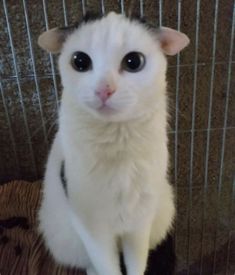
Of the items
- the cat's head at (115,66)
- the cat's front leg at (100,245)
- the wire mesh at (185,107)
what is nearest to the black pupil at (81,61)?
the cat's head at (115,66)

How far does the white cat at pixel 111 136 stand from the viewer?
56cm

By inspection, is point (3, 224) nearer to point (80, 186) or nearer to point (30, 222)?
point (30, 222)

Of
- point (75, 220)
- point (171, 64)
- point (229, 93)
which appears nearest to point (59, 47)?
point (75, 220)

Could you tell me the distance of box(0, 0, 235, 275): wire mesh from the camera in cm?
98

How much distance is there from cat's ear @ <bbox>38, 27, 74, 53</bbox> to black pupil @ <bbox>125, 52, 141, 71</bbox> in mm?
127

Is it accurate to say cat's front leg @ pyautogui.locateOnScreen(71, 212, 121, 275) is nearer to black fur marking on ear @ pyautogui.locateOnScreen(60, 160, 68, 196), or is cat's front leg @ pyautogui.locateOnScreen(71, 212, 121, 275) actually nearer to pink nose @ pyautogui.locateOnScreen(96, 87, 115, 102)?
black fur marking on ear @ pyautogui.locateOnScreen(60, 160, 68, 196)

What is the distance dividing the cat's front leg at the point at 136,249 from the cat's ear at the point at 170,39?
32 cm

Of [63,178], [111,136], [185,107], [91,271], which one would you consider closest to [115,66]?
[111,136]

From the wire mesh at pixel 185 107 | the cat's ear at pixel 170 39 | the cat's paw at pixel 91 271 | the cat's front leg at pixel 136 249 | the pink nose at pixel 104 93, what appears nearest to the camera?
the pink nose at pixel 104 93

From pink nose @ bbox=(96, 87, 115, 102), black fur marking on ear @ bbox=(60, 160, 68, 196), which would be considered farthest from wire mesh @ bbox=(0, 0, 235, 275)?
pink nose @ bbox=(96, 87, 115, 102)

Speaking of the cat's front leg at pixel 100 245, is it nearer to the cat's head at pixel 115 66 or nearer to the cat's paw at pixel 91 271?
the cat's paw at pixel 91 271

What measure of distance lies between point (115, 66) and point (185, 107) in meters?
0.59

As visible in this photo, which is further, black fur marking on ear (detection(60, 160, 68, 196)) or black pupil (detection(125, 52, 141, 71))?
black fur marking on ear (detection(60, 160, 68, 196))

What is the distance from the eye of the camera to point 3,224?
0.99 m
